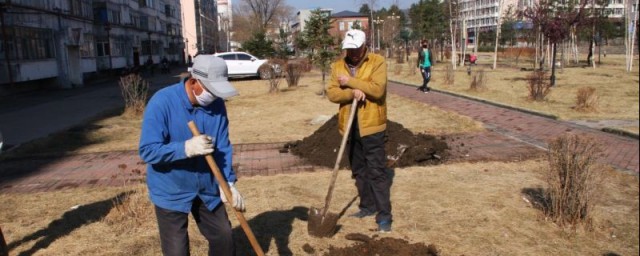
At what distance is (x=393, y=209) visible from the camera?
16.1ft

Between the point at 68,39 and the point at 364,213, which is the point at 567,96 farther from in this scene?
the point at 68,39

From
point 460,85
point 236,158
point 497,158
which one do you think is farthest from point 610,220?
point 460,85

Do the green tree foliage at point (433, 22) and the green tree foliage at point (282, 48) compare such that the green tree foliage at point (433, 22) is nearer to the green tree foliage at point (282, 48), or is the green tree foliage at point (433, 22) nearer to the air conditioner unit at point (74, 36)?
the green tree foliage at point (282, 48)

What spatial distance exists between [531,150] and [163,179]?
614 centimetres

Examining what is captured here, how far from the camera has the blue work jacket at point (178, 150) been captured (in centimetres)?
256

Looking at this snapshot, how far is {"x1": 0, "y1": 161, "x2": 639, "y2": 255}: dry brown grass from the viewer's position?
4.08m

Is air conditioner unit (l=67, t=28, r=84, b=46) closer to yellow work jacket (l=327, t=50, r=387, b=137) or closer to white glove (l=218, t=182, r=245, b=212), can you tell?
yellow work jacket (l=327, t=50, r=387, b=137)

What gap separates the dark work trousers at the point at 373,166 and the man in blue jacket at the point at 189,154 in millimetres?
1540

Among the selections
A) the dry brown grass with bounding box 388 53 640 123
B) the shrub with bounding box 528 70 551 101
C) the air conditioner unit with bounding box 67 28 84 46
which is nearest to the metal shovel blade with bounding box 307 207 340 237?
the dry brown grass with bounding box 388 53 640 123

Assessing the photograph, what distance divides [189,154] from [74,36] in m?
28.6

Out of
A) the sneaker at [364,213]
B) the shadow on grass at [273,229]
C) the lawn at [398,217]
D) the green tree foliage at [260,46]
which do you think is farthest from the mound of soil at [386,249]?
the green tree foliage at [260,46]

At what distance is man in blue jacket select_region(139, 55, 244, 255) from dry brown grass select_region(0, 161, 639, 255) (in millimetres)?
1228

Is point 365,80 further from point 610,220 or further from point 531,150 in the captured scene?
point 531,150

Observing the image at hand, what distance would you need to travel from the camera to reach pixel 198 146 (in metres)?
2.52
